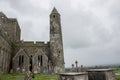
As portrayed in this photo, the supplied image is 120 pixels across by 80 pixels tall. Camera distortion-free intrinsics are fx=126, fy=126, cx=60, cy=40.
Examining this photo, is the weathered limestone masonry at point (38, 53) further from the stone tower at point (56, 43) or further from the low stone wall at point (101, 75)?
the low stone wall at point (101, 75)

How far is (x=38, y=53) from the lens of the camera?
3688 cm

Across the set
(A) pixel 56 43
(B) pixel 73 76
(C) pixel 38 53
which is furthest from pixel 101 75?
(C) pixel 38 53

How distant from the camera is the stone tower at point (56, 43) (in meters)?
36.5

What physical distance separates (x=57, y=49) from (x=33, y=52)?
7676 mm

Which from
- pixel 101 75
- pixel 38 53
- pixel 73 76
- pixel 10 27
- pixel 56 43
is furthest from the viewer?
pixel 10 27

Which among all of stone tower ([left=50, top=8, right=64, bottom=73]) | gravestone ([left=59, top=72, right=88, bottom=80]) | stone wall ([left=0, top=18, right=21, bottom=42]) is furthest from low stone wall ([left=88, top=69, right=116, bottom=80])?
stone wall ([left=0, top=18, right=21, bottom=42])

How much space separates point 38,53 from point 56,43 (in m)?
6.06

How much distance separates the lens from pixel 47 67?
35.8 metres

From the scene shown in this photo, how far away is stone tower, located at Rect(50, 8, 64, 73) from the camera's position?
36469 millimetres

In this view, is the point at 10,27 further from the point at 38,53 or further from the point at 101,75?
the point at 101,75

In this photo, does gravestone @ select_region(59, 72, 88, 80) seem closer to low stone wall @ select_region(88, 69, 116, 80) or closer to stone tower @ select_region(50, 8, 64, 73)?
low stone wall @ select_region(88, 69, 116, 80)

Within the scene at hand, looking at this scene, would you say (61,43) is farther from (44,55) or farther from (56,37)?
(44,55)

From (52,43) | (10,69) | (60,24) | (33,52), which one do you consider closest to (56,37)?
(52,43)

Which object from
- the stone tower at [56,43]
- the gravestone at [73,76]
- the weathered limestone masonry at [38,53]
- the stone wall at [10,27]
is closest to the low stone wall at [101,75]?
the gravestone at [73,76]
